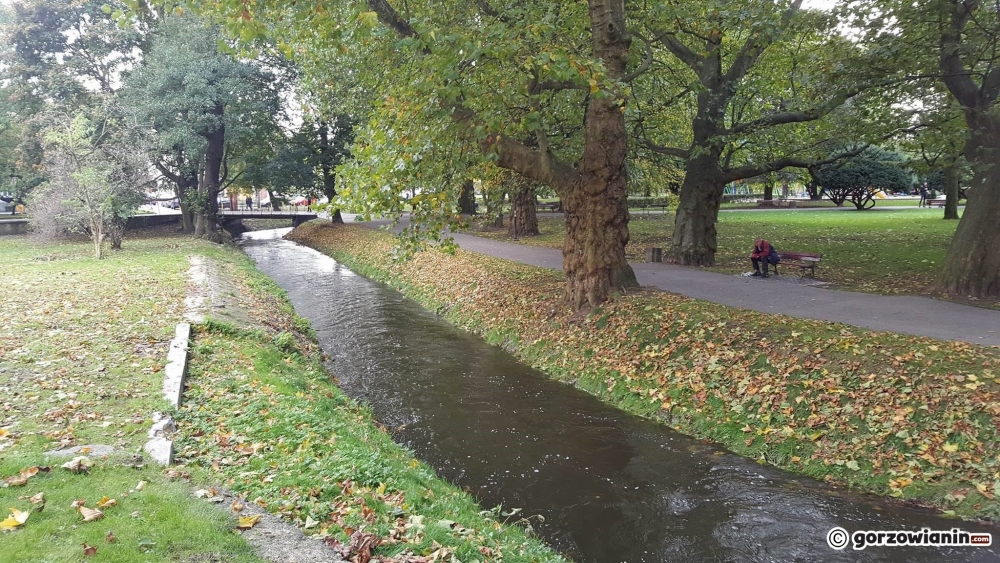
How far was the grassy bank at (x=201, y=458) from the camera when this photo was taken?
408 cm

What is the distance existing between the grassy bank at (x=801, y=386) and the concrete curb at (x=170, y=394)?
627cm

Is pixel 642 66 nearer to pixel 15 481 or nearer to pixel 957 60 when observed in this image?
pixel 957 60

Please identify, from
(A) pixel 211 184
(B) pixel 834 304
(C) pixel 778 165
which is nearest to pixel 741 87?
(C) pixel 778 165

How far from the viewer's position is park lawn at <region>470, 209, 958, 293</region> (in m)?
14.6

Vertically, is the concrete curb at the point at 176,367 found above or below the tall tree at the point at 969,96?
below

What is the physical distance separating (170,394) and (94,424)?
103 cm

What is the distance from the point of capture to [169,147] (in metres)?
25.4

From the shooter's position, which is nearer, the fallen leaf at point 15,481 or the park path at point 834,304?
the fallen leaf at point 15,481

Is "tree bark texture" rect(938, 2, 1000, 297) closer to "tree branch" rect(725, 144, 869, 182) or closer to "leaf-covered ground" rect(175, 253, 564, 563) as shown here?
"tree branch" rect(725, 144, 869, 182)

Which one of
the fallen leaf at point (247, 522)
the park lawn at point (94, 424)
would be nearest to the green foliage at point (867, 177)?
the park lawn at point (94, 424)

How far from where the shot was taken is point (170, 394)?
6965 mm

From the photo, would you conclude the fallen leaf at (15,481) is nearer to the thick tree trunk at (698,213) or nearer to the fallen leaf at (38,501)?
the fallen leaf at (38,501)

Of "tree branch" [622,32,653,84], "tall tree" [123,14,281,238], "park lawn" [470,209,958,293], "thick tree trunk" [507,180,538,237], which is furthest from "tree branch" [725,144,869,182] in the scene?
"tall tree" [123,14,281,238]

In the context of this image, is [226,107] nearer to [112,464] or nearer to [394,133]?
[394,133]
